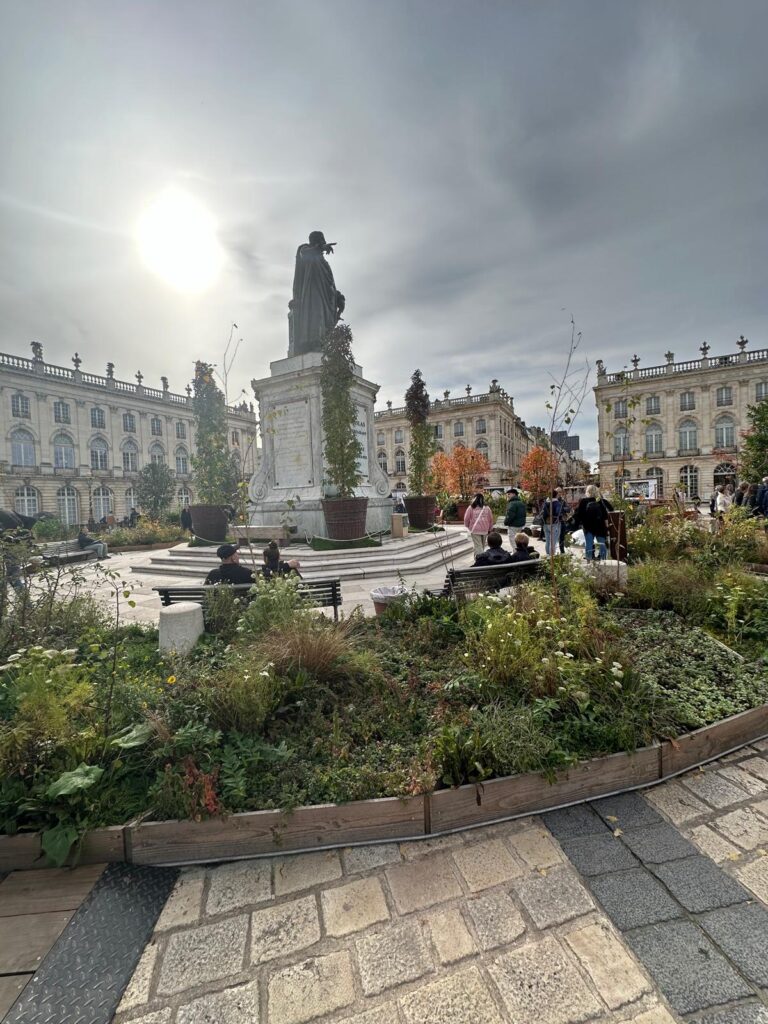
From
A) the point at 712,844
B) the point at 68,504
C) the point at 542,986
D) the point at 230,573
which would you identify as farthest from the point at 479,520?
the point at 68,504

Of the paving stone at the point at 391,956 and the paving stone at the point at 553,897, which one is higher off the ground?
the paving stone at the point at 391,956

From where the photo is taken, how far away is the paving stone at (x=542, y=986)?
1710 mm

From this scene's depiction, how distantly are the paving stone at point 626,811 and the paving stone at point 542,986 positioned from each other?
1011 millimetres

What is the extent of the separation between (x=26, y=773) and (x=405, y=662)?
2917 mm

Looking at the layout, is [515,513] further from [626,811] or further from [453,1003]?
[453,1003]

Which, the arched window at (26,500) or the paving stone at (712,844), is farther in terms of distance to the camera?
the arched window at (26,500)

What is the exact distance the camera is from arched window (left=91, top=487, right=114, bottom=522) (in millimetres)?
48219

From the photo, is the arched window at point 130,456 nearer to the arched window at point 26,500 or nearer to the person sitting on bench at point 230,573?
the arched window at point 26,500

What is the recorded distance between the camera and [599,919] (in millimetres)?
2109

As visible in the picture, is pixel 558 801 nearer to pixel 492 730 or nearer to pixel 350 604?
pixel 492 730

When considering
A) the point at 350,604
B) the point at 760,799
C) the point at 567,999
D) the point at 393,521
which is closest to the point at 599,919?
the point at 567,999

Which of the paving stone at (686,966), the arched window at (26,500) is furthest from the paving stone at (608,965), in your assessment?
the arched window at (26,500)

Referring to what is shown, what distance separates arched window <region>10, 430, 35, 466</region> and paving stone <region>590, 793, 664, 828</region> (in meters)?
54.6

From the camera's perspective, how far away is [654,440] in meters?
50.2
